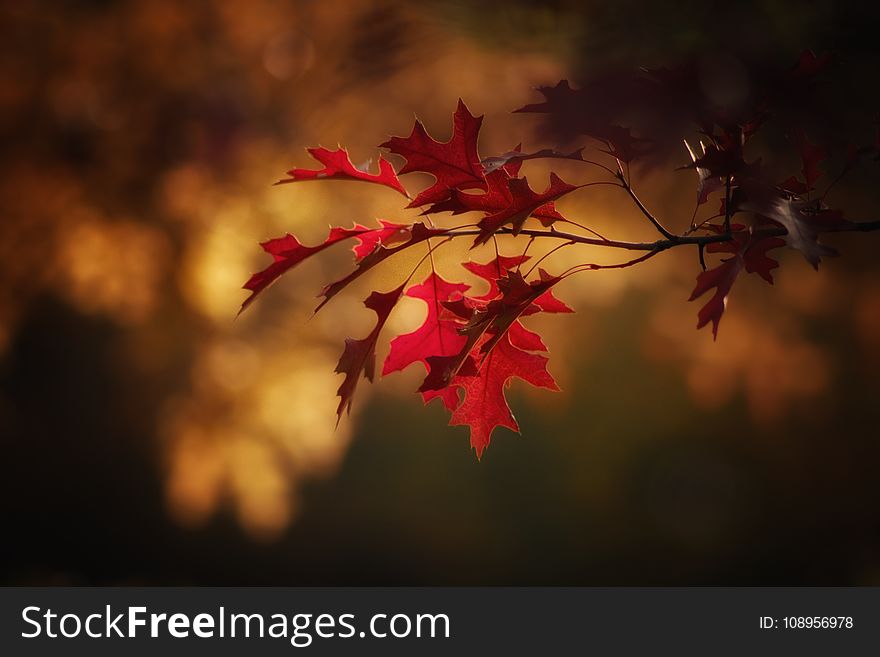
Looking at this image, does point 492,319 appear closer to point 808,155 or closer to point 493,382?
point 493,382

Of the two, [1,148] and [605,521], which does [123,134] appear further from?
[605,521]

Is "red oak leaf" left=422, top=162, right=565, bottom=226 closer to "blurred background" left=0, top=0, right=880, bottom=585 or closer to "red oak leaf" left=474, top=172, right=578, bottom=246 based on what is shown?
"red oak leaf" left=474, top=172, right=578, bottom=246

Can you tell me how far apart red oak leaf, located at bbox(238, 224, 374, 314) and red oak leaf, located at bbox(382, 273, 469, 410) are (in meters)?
0.10

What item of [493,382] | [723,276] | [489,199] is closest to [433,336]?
[493,382]

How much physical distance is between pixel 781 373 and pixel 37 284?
3130 millimetres

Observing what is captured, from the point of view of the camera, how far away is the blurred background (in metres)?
2.45

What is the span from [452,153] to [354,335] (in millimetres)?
2527

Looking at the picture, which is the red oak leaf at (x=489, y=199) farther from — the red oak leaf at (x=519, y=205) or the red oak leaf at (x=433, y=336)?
the red oak leaf at (x=433, y=336)

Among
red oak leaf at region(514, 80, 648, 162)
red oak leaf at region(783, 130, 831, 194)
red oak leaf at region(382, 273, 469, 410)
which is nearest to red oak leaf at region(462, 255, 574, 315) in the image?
red oak leaf at region(382, 273, 469, 410)

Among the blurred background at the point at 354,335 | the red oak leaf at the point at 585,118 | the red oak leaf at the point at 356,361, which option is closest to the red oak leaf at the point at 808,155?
the blurred background at the point at 354,335

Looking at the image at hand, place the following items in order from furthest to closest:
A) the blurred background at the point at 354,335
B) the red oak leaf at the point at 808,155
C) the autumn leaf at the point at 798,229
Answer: the blurred background at the point at 354,335 < the red oak leaf at the point at 808,155 < the autumn leaf at the point at 798,229

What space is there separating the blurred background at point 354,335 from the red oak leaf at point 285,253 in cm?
7

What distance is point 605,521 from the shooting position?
5.09 metres

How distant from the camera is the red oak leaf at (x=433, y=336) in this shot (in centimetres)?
76
